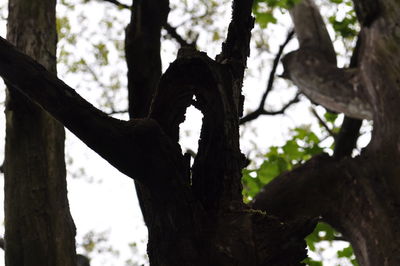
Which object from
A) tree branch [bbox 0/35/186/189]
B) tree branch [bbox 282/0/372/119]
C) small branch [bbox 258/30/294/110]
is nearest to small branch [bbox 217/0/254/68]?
tree branch [bbox 0/35/186/189]

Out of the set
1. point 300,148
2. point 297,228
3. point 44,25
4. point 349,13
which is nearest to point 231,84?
point 297,228

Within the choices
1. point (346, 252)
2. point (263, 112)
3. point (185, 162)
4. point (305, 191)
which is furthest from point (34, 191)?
point (263, 112)

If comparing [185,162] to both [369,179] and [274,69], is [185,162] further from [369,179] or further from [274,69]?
[274,69]

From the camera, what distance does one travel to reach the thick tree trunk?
7.39 ft

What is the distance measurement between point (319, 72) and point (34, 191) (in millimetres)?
3472

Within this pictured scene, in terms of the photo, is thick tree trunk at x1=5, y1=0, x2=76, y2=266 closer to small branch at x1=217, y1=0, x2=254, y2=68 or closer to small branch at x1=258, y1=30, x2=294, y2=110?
small branch at x1=217, y1=0, x2=254, y2=68

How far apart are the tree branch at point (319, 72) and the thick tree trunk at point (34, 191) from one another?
2734 mm

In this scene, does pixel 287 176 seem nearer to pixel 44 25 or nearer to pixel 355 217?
pixel 355 217

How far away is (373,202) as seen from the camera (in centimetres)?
357

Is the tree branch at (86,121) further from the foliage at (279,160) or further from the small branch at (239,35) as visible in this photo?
the foliage at (279,160)

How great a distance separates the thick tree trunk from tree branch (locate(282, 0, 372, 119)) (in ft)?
8.97

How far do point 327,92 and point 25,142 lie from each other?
3.16 metres

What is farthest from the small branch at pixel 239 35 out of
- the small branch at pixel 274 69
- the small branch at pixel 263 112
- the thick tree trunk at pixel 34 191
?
the small branch at pixel 274 69

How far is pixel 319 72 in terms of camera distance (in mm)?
5082
